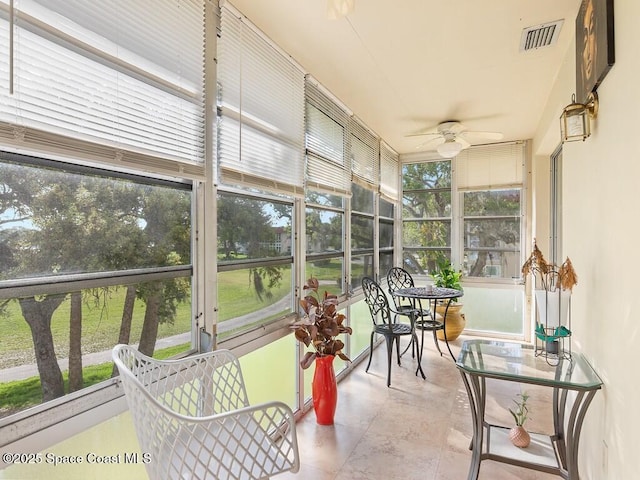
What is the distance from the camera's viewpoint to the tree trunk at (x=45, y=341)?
1237mm

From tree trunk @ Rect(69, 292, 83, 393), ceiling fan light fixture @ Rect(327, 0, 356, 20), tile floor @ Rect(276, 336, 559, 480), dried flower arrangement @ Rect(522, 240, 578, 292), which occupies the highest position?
ceiling fan light fixture @ Rect(327, 0, 356, 20)

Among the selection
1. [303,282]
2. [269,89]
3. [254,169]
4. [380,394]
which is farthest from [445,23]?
[380,394]

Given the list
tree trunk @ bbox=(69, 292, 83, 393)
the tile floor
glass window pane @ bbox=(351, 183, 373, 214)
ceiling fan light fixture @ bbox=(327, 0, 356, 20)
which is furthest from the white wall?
glass window pane @ bbox=(351, 183, 373, 214)

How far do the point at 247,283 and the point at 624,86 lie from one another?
2.11m

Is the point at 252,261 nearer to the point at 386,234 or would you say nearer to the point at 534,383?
the point at 534,383

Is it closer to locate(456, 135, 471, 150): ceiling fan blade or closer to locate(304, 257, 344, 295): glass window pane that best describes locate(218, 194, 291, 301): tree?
locate(304, 257, 344, 295): glass window pane

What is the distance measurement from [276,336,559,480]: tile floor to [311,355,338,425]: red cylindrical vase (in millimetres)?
78

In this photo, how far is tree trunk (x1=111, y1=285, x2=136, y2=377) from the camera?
1.55 metres

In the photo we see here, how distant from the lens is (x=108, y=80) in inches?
55.9

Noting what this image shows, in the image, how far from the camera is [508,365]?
2137mm

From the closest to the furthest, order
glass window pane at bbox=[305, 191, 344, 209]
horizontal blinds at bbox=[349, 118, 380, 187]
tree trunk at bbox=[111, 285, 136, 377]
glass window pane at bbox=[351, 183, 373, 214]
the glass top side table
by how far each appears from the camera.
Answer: tree trunk at bbox=[111, 285, 136, 377] < the glass top side table < glass window pane at bbox=[305, 191, 344, 209] < horizontal blinds at bbox=[349, 118, 380, 187] < glass window pane at bbox=[351, 183, 373, 214]

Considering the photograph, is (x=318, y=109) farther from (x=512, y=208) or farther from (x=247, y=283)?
(x=512, y=208)

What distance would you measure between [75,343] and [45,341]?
111mm

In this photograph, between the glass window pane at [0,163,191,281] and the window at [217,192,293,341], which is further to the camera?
the window at [217,192,293,341]
